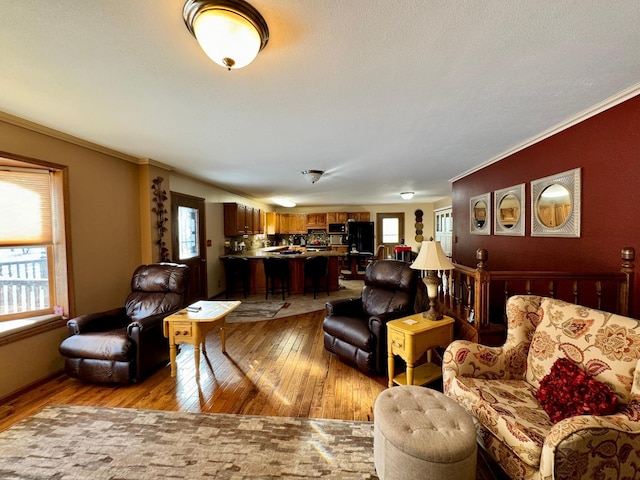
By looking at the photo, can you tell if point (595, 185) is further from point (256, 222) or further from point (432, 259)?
point (256, 222)

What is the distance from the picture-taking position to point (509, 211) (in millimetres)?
3541

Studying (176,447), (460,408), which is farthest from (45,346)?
(460,408)

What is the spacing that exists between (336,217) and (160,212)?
6328 mm

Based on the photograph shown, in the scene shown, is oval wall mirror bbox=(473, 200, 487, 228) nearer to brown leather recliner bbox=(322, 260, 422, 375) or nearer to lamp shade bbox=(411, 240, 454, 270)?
brown leather recliner bbox=(322, 260, 422, 375)

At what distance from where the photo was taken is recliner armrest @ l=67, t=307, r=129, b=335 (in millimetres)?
2621

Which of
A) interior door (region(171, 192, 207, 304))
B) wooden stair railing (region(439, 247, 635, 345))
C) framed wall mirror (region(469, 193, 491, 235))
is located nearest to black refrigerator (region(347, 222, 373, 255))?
framed wall mirror (region(469, 193, 491, 235))

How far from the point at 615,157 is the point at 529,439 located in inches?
92.1

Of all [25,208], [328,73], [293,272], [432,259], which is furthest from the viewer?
[293,272]

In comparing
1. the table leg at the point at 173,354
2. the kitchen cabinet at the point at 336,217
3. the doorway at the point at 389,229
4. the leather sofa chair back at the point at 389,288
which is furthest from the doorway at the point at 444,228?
the table leg at the point at 173,354

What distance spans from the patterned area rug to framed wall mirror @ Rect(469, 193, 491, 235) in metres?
3.42

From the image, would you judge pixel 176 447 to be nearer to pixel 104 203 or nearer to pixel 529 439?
pixel 529 439

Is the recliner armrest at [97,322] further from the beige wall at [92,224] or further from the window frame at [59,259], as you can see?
the beige wall at [92,224]

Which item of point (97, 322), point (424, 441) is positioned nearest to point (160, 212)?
point (97, 322)

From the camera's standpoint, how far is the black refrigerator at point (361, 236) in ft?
30.4
